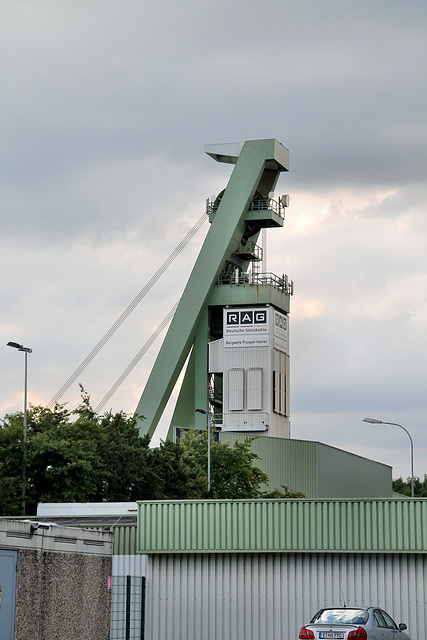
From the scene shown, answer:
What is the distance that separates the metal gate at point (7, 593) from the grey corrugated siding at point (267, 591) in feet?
25.7

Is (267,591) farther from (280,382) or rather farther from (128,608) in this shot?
(280,382)

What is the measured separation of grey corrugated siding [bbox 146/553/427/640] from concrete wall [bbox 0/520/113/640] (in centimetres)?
197

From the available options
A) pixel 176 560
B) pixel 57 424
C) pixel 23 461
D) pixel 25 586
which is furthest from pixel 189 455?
pixel 25 586

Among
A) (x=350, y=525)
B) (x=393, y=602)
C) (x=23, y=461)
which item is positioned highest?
(x=23, y=461)

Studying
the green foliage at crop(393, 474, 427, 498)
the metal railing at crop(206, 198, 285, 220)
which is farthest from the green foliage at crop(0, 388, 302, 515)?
the green foliage at crop(393, 474, 427, 498)

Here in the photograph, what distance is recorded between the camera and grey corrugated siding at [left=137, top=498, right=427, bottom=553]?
109 ft

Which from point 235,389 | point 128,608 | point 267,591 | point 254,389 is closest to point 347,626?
point 267,591

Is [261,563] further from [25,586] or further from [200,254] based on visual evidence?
[200,254]

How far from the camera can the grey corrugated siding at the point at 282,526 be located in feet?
109

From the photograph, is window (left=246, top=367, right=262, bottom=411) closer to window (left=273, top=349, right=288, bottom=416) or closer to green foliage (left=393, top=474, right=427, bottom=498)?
window (left=273, top=349, right=288, bottom=416)

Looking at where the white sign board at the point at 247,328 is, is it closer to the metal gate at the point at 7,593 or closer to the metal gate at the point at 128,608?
the metal gate at the point at 128,608

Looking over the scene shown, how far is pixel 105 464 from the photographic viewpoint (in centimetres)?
6831

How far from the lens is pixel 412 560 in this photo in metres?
33.2

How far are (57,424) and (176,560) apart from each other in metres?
34.9
